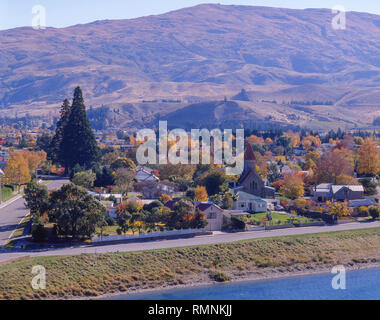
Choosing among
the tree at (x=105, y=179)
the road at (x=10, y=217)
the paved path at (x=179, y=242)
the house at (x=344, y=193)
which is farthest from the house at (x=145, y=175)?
the paved path at (x=179, y=242)

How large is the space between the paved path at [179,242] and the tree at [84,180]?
1715 cm

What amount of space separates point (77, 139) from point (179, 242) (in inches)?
1122

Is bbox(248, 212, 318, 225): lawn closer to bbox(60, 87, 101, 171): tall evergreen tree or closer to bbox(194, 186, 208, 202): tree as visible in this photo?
bbox(194, 186, 208, 202): tree

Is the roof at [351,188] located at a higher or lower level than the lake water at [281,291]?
higher

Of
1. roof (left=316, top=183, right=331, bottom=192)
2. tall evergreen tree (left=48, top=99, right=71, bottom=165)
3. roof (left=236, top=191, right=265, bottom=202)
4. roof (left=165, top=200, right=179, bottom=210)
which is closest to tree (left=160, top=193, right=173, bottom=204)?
roof (left=165, top=200, right=179, bottom=210)

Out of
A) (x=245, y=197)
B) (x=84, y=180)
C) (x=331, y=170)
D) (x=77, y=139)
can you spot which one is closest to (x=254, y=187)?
(x=245, y=197)

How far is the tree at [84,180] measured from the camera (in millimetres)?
48875

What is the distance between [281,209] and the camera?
42781mm

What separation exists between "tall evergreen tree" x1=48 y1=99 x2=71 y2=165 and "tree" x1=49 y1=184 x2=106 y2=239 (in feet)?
86.9

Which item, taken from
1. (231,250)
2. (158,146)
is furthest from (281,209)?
(158,146)

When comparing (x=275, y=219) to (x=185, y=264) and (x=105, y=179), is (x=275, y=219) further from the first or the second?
(x=105, y=179)

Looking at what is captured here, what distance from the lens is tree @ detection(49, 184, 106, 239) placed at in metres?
31.9

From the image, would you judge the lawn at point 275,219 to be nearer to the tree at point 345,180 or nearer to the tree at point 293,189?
the tree at point 293,189
